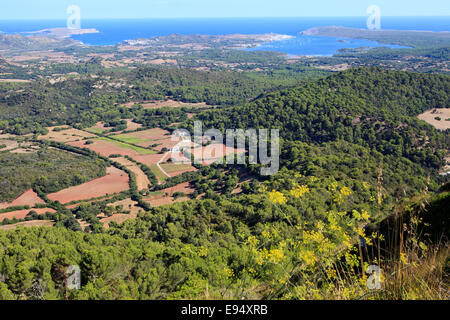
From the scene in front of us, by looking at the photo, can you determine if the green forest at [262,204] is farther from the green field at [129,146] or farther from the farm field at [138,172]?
the green field at [129,146]

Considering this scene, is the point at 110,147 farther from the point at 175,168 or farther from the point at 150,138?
the point at 175,168

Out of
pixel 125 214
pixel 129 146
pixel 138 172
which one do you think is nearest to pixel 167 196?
pixel 125 214

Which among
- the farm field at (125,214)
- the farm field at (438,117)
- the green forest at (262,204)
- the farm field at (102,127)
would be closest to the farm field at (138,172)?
the green forest at (262,204)

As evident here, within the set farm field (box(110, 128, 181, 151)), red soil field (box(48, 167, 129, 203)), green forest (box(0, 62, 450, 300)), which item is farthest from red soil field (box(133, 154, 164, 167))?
red soil field (box(48, 167, 129, 203))

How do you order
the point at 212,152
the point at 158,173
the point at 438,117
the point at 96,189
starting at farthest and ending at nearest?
the point at 212,152 < the point at 438,117 < the point at 158,173 < the point at 96,189

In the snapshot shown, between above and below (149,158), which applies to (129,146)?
above

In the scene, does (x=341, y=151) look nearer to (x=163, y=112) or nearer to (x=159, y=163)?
(x=159, y=163)
